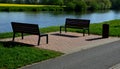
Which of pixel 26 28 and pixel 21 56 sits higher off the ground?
pixel 26 28

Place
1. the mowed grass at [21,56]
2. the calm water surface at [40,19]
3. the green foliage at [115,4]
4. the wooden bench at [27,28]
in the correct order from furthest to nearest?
1. the green foliage at [115,4]
2. the calm water surface at [40,19]
3. the wooden bench at [27,28]
4. the mowed grass at [21,56]

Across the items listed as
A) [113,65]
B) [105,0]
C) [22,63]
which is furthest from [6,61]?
[105,0]

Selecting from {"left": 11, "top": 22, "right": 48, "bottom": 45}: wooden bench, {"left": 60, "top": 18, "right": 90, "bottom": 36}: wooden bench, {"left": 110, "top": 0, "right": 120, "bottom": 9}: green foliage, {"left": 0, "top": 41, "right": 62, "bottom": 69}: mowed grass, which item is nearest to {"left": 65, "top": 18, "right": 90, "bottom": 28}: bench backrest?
{"left": 60, "top": 18, "right": 90, "bottom": 36}: wooden bench

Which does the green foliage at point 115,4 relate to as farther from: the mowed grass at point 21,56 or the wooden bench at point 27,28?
the mowed grass at point 21,56

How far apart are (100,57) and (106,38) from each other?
4659 mm

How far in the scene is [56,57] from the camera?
367 inches

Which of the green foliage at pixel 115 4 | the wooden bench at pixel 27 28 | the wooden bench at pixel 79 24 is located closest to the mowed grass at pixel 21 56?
the wooden bench at pixel 27 28

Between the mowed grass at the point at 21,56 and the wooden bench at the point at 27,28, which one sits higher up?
the wooden bench at the point at 27,28

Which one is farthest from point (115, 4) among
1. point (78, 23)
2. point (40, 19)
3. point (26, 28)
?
point (26, 28)

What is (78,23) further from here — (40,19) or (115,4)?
(115,4)

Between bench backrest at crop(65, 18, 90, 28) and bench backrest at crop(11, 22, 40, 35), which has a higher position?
bench backrest at crop(11, 22, 40, 35)

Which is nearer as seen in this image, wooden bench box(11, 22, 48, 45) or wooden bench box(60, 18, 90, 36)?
wooden bench box(11, 22, 48, 45)

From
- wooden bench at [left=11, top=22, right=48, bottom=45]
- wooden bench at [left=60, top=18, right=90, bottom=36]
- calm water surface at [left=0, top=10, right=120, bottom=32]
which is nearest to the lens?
wooden bench at [left=11, top=22, right=48, bottom=45]

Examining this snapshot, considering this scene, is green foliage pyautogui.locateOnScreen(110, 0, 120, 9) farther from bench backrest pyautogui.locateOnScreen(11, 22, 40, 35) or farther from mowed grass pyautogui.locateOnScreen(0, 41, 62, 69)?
mowed grass pyautogui.locateOnScreen(0, 41, 62, 69)
